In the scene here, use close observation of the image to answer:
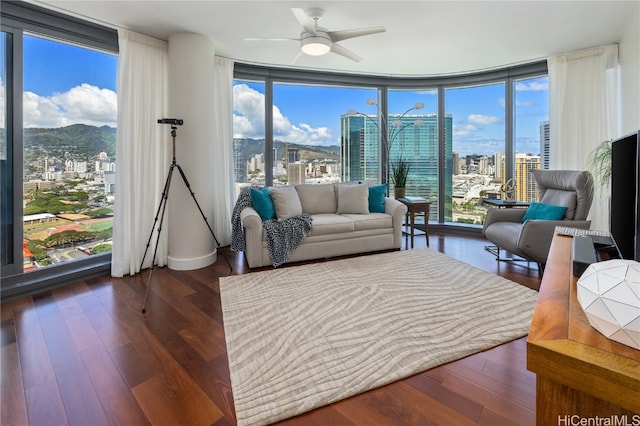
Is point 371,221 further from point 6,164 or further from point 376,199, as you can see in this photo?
point 6,164

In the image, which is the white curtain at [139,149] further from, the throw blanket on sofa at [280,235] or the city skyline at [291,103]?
the throw blanket on sofa at [280,235]

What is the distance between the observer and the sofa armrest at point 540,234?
3137 millimetres

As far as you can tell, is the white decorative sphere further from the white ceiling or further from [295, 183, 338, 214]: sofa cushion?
[295, 183, 338, 214]: sofa cushion

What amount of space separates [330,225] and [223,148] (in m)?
1.84

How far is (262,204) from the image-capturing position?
3.85m

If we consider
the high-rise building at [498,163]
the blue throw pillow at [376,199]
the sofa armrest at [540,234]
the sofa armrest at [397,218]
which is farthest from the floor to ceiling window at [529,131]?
the blue throw pillow at [376,199]

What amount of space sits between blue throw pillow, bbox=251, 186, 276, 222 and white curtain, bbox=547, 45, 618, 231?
3816 millimetres

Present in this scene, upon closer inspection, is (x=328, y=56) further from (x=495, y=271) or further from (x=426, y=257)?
(x=495, y=271)

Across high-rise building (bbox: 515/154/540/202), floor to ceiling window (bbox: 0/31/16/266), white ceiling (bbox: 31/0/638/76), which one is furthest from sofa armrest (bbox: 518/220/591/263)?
floor to ceiling window (bbox: 0/31/16/266)

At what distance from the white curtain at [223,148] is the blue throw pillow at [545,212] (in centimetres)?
379

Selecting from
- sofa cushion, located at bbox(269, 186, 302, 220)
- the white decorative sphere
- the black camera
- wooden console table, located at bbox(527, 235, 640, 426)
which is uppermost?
the black camera

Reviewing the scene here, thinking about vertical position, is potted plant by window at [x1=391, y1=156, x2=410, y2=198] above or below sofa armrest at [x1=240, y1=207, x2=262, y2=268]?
above

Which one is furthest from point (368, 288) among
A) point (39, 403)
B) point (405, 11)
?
point (405, 11)

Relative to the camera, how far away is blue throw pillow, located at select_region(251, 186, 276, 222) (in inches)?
151
